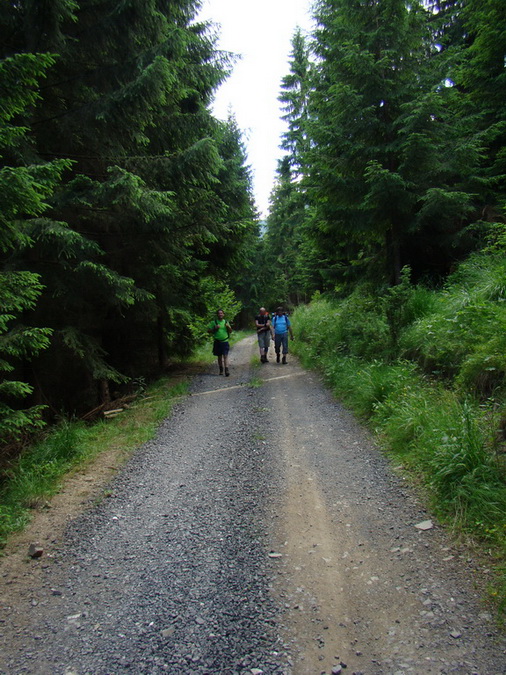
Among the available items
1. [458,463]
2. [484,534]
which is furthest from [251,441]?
[484,534]

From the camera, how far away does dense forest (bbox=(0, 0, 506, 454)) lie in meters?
6.48

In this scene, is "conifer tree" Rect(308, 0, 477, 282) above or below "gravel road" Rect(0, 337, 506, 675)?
above

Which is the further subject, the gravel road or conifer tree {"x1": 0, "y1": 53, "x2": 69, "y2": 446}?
conifer tree {"x1": 0, "y1": 53, "x2": 69, "y2": 446}

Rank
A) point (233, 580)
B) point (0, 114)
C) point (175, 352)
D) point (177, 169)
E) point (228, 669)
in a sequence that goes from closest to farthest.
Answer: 1. point (228, 669)
2. point (233, 580)
3. point (0, 114)
4. point (177, 169)
5. point (175, 352)

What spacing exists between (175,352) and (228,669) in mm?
12555

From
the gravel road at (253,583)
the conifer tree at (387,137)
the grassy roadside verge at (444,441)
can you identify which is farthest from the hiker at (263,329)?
the gravel road at (253,583)

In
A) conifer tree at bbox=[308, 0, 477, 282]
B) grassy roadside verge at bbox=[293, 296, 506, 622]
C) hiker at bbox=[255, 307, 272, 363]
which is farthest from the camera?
hiker at bbox=[255, 307, 272, 363]

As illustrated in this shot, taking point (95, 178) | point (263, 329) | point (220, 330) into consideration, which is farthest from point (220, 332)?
point (95, 178)

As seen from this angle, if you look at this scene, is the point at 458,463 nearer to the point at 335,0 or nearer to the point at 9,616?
the point at 9,616

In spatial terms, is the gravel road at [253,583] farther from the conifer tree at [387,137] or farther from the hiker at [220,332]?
the hiker at [220,332]

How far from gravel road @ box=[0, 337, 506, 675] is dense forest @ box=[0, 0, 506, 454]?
74.0 inches

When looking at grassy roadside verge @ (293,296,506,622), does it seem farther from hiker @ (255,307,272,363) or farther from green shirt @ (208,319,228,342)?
hiker @ (255,307,272,363)

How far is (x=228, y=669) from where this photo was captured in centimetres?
223

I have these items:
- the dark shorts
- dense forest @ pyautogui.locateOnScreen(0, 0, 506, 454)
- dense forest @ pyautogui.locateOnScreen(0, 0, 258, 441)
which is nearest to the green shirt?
the dark shorts
